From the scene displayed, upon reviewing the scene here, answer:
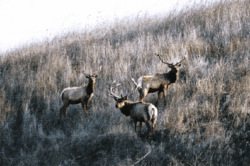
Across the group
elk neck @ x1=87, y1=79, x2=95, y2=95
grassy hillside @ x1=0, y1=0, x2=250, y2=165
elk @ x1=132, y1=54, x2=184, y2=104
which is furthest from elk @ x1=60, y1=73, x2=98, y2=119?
elk @ x1=132, y1=54, x2=184, y2=104

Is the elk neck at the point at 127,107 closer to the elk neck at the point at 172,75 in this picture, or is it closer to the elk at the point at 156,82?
the elk at the point at 156,82

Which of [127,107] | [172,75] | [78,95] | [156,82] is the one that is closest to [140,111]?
[127,107]

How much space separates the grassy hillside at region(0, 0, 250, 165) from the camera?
13.0ft

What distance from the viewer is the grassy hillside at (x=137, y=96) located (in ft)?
13.0

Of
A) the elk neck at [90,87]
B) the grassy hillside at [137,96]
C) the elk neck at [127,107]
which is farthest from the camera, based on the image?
the elk neck at [90,87]

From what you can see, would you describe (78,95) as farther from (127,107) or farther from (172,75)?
(172,75)

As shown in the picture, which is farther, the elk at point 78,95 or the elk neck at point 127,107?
the elk at point 78,95

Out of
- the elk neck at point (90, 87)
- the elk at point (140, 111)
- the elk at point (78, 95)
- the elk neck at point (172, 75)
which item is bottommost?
the elk at point (140, 111)

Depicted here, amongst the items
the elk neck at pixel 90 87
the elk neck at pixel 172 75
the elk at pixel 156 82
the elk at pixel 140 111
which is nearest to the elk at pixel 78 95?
the elk neck at pixel 90 87

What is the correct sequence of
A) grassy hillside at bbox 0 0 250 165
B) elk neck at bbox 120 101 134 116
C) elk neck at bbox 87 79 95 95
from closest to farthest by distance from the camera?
grassy hillside at bbox 0 0 250 165 < elk neck at bbox 120 101 134 116 < elk neck at bbox 87 79 95 95

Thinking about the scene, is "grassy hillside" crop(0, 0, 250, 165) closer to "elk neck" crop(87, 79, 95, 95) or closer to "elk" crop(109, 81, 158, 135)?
"elk" crop(109, 81, 158, 135)

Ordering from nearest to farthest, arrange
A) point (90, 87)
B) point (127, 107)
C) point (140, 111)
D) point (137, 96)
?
point (140, 111), point (127, 107), point (90, 87), point (137, 96)

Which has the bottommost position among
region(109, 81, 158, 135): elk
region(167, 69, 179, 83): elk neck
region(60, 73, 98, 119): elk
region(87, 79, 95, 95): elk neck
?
region(109, 81, 158, 135): elk

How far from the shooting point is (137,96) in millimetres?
5406
